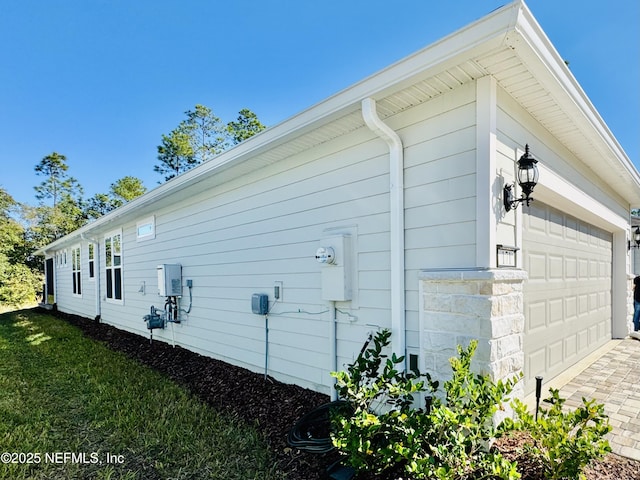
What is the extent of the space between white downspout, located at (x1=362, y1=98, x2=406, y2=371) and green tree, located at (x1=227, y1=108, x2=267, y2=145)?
18130 mm

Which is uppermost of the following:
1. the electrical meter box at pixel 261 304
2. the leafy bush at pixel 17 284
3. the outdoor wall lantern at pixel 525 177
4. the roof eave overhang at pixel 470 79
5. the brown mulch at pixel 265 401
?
the roof eave overhang at pixel 470 79

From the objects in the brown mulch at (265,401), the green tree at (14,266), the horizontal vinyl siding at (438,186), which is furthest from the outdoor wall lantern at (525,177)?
the green tree at (14,266)

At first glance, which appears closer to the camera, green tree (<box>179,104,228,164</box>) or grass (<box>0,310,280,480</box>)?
grass (<box>0,310,280,480</box>)

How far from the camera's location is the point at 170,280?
243 inches

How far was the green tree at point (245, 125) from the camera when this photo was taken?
20033 millimetres

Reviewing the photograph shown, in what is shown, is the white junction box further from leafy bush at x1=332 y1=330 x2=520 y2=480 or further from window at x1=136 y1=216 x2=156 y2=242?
window at x1=136 y1=216 x2=156 y2=242

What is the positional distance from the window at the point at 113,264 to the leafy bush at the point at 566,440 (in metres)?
9.37

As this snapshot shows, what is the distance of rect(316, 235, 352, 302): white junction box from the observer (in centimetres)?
340

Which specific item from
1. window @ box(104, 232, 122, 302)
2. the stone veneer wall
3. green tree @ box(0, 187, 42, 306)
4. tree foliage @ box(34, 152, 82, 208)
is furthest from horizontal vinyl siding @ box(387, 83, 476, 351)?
tree foliage @ box(34, 152, 82, 208)

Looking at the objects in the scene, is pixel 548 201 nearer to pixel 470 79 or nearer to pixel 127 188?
pixel 470 79

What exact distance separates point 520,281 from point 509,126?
1234 mm

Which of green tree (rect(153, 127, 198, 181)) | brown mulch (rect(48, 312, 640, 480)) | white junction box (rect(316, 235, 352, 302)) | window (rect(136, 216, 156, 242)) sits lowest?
brown mulch (rect(48, 312, 640, 480))

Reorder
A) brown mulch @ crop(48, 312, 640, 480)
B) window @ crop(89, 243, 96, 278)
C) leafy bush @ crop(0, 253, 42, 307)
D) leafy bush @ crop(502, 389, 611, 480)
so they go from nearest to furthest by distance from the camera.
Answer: leafy bush @ crop(502, 389, 611, 480) → brown mulch @ crop(48, 312, 640, 480) → window @ crop(89, 243, 96, 278) → leafy bush @ crop(0, 253, 42, 307)

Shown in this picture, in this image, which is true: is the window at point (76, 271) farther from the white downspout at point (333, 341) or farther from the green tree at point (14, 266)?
the white downspout at point (333, 341)
